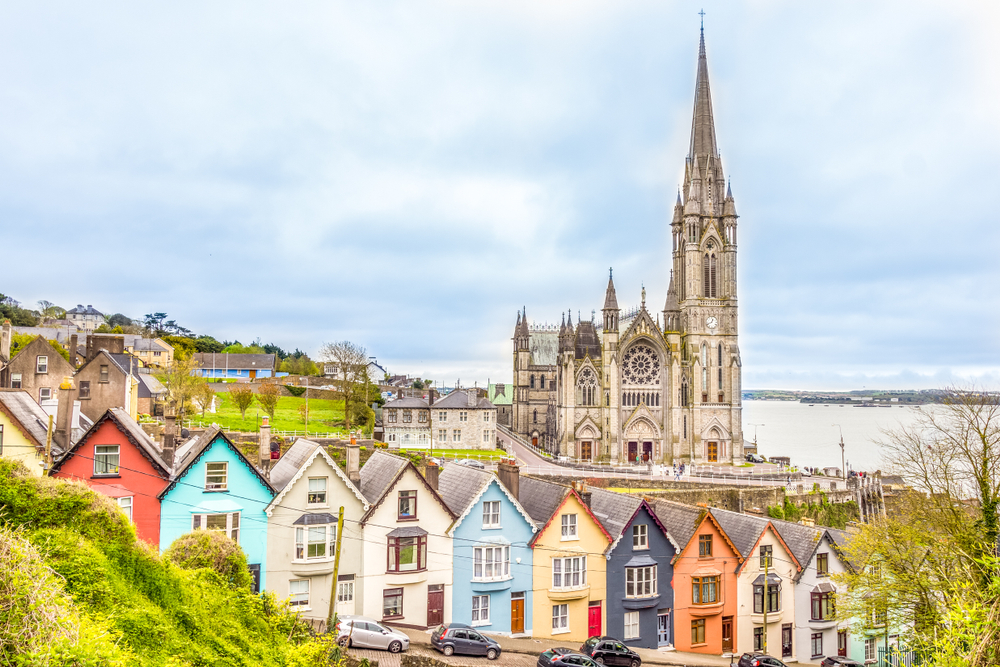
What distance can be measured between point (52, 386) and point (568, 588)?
118 ft

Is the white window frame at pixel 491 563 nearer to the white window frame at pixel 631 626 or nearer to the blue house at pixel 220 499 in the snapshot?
the white window frame at pixel 631 626

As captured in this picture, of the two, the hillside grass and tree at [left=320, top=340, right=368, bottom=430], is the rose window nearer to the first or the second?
tree at [left=320, top=340, right=368, bottom=430]

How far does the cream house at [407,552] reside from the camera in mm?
25734

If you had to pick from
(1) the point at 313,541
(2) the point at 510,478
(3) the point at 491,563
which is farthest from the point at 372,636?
(2) the point at 510,478

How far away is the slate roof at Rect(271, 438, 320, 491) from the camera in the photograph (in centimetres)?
2656

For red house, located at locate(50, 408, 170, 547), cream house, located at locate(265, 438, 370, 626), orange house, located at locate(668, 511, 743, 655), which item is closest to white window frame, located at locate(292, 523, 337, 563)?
cream house, located at locate(265, 438, 370, 626)

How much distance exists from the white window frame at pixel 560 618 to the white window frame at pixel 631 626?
2573 millimetres

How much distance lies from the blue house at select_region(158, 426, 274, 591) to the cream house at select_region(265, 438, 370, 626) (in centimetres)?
46

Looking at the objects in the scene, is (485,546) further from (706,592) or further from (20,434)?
(20,434)

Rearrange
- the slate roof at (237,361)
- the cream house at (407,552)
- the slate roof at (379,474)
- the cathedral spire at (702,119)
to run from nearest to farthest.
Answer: the cream house at (407,552), the slate roof at (379,474), the cathedral spire at (702,119), the slate roof at (237,361)

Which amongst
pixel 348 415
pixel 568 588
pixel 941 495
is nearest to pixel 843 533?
pixel 941 495

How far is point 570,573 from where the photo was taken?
2811 centimetres

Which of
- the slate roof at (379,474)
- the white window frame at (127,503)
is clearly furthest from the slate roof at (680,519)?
the white window frame at (127,503)

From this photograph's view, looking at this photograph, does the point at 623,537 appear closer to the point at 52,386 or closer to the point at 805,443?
the point at 52,386
